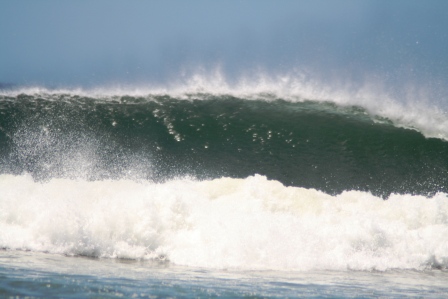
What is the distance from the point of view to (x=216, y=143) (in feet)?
Answer: 39.4

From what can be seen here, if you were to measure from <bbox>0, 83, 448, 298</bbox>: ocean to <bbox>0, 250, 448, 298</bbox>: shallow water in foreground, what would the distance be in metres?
0.03

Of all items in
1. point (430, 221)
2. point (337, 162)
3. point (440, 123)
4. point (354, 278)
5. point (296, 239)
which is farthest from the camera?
point (440, 123)

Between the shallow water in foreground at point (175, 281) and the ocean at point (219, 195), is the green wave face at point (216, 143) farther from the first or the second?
the shallow water in foreground at point (175, 281)

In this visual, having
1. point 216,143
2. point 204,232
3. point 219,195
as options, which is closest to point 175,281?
point 204,232

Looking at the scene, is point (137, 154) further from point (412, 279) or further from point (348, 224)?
point (412, 279)

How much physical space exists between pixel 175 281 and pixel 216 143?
7533mm

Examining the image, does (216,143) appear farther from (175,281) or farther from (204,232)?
(175,281)

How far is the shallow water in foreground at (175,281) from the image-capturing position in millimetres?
3947

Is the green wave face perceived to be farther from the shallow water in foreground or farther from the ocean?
the shallow water in foreground

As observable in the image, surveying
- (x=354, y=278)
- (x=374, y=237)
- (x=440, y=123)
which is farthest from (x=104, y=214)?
(x=440, y=123)

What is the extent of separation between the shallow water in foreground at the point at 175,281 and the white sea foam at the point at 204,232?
0.38 m

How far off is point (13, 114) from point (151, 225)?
8290 millimetres

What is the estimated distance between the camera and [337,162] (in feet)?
38.0

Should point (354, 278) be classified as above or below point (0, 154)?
below
